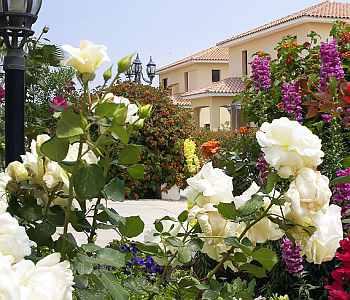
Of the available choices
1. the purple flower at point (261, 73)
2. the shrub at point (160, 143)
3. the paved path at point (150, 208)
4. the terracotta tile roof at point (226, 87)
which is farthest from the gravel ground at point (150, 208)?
the terracotta tile roof at point (226, 87)

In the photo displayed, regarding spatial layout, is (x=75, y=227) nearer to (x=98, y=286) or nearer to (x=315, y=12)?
(x=98, y=286)

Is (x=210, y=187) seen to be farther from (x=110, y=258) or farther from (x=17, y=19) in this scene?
(x=17, y=19)

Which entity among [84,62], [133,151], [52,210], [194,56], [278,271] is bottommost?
[278,271]

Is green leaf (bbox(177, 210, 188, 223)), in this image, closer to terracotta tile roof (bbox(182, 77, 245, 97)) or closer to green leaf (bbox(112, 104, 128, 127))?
green leaf (bbox(112, 104, 128, 127))

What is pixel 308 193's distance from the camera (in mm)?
1233

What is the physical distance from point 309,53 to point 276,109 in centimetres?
55

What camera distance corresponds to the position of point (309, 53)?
552 centimetres

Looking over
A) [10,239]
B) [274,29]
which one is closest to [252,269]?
[10,239]

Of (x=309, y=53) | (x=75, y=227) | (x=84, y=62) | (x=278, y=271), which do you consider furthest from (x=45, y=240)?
(x=309, y=53)

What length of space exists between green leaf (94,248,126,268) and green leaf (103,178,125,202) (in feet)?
0.32

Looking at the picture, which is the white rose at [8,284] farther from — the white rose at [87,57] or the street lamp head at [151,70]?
the street lamp head at [151,70]

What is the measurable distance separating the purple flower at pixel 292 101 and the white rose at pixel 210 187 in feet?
9.48

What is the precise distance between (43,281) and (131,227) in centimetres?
56

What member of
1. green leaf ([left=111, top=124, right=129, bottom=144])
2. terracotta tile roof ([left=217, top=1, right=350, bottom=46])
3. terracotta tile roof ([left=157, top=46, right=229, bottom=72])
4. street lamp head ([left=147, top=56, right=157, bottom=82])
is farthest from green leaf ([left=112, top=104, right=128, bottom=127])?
terracotta tile roof ([left=157, top=46, right=229, bottom=72])
